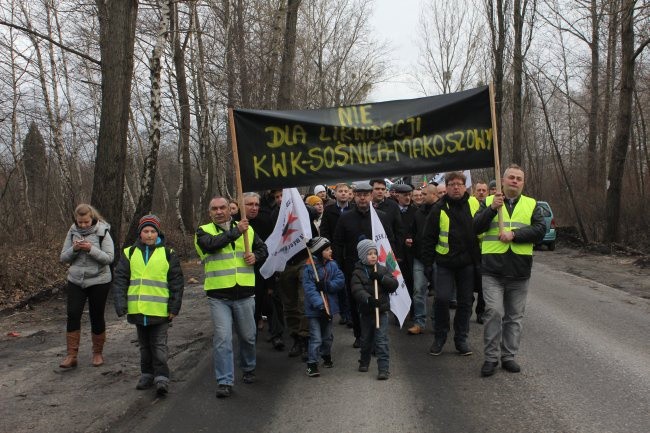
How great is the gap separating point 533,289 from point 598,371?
18.4 feet

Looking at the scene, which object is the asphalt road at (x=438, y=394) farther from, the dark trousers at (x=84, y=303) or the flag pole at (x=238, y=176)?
the flag pole at (x=238, y=176)

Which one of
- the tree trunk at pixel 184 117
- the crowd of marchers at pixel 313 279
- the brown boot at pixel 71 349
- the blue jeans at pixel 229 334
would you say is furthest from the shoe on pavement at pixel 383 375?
the tree trunk at pixel 184 117

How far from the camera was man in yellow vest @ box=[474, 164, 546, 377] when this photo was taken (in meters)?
6.08

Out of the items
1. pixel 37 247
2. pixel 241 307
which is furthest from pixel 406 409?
pixel 37 247

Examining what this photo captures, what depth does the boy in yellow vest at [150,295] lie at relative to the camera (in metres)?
5.75

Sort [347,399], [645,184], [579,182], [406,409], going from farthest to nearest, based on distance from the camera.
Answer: [579,182]
[645,184]
[347,399]
[406,409]

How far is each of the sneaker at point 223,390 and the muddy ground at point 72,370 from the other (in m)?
0.59

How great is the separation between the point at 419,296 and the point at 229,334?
133 inches

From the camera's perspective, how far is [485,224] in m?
6.20

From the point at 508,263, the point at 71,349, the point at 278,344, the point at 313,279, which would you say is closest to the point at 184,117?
the point at 278,344

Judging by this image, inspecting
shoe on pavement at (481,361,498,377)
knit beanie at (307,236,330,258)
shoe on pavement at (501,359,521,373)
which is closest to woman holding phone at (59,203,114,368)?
knit beanie at (307,236,330,258)

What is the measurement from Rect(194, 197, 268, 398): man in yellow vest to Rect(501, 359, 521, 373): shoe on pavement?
2601mm

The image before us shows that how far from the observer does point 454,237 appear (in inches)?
268

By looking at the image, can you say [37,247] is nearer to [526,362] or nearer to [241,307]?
[241,307]
